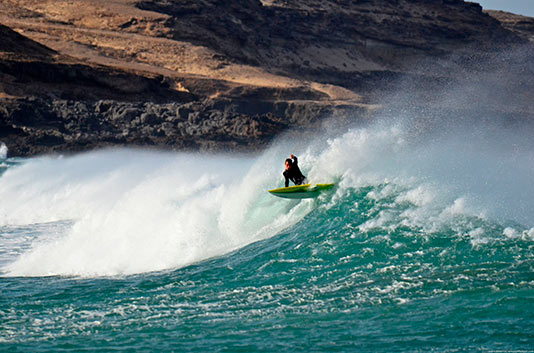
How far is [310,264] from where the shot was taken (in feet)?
34.5

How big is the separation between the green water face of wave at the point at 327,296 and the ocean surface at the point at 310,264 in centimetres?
3

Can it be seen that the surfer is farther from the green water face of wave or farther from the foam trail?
the green water face of wave

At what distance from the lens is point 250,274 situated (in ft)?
34.4

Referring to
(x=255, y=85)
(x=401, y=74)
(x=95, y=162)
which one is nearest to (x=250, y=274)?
(x=95, y=162)

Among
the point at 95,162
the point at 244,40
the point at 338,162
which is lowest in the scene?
the point at 95,162

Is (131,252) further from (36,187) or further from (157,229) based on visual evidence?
(36,187)

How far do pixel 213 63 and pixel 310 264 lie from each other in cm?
5483

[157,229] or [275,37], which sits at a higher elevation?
[275,37]

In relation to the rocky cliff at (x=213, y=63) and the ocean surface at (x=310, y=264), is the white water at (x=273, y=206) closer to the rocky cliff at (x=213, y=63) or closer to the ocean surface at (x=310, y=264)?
the ocean surface at (x=310, y=264)

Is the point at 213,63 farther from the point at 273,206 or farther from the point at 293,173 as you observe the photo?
the point at 293,173

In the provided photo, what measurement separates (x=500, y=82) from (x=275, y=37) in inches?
1071

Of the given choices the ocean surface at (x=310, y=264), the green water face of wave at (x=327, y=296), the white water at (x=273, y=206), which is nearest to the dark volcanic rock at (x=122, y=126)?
the ocean surface at (x=310, y=264)

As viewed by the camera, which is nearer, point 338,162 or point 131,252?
point 131,252

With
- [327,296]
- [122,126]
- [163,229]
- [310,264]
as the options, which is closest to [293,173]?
[163,229]
